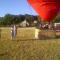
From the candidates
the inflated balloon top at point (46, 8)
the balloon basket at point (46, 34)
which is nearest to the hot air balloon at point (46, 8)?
the inflated balloon top at point (46, 8)

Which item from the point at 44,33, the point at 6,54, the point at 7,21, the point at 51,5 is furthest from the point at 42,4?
the point at 7,21

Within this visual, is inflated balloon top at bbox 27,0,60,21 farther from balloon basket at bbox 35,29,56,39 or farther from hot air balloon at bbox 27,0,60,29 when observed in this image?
balloon basket at bbox 35,29,56,39

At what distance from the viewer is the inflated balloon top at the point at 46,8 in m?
12.1

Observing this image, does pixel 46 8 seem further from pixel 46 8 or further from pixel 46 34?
→ pixel 46 34

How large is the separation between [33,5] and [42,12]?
582 mm

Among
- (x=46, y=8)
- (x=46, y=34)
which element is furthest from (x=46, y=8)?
(x=46, y=34)

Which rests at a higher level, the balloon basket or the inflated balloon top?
the inflated balloon top

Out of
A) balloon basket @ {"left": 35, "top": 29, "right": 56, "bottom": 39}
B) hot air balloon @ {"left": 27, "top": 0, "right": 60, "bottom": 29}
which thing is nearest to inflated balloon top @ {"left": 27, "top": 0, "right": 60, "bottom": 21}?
hot air balloon @ {"left": 27, "top": 0, "right": 60, "bottom": 29}

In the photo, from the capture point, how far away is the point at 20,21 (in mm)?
54812

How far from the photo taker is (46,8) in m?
12.5

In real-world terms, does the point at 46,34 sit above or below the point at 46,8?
below

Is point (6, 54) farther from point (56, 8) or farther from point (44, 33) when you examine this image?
point (44, 33)

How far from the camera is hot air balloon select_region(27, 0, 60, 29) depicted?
12.1 meters

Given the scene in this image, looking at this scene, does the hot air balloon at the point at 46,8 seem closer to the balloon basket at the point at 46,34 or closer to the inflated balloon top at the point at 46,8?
the inflated balloon top at the point at 46,8
